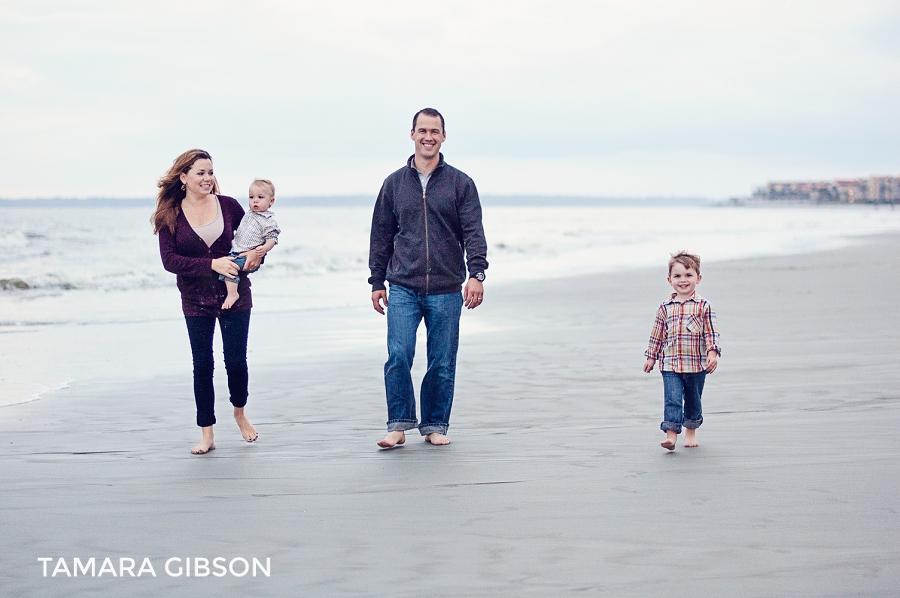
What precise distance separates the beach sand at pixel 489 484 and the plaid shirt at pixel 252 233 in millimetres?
1144

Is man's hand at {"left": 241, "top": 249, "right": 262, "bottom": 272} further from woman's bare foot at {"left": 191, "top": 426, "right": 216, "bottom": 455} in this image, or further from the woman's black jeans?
woman's bare foot at {"left": 191, "top": 426, "right": 216, "bottom": 455}

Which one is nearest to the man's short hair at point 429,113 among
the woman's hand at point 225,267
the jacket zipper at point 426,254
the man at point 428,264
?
the man at point 428,264

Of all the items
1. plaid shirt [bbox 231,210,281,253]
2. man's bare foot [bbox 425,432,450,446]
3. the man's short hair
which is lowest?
man's bare foot [bbox 425,432,450,446]

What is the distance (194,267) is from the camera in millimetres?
5051

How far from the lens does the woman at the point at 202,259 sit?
5105 mm

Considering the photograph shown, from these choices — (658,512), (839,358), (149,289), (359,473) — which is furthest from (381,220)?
(149,289)

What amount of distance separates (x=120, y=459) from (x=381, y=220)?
1947 millimetres

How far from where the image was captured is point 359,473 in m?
4.63

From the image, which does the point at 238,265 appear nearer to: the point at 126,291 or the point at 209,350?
the point at 209,350

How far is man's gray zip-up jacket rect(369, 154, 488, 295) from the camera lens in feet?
17.4

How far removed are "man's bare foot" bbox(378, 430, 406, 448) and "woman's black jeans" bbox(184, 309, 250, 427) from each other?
942 millimetres

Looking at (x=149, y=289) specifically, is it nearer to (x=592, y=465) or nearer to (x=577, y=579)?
(x=592, y=465)

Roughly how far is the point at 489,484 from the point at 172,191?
242cm

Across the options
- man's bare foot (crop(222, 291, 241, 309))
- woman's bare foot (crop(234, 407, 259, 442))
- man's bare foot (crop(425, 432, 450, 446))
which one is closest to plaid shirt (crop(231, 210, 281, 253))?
man's bare foot (crop(222, 291, 241, 309))
